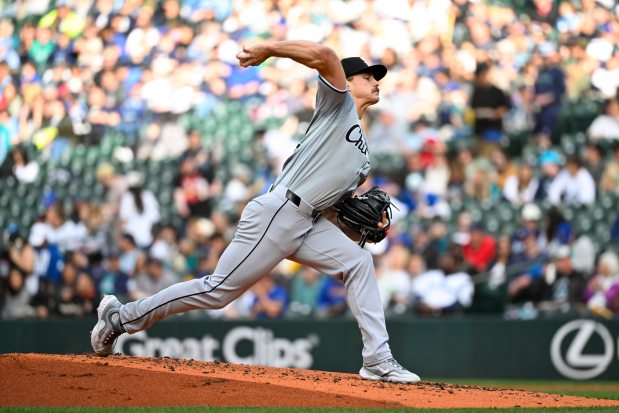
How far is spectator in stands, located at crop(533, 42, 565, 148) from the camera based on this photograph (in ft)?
42.1

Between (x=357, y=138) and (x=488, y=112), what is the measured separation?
7638mm

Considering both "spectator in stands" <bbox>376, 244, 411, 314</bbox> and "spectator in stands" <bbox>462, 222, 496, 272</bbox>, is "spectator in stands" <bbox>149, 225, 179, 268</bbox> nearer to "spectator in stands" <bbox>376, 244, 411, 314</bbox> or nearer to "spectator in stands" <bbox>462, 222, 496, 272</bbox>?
"spectator in stands" <bbox>376, 244, 411, 314</bbox>

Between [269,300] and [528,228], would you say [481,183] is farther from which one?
[269,300]

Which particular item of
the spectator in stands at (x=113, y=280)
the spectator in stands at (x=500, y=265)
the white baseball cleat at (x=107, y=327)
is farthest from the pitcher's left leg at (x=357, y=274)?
the spectator in stands at (x=113, y=280)

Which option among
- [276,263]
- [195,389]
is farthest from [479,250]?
[195,389]

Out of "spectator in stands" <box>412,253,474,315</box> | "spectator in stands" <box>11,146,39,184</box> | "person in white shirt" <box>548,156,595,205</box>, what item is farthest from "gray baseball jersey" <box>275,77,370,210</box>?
"spectator in stands" <box>11,146,39,184</box>

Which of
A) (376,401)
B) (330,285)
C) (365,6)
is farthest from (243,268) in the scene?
(365,6)

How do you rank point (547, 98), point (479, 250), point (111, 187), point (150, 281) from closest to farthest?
1. point (479, 250)
2. point (150, 281)
3. point (547, 98)
4. point (111, 187)

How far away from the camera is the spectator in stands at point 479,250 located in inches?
454

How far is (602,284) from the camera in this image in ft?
36.8

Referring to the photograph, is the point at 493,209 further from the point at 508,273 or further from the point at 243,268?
the point at 243,268

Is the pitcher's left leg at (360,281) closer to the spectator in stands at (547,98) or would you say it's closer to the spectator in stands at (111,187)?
the spectator in stands at (547,98)

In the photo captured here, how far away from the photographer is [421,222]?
1223cm

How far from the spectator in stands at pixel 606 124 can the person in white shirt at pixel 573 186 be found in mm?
555
